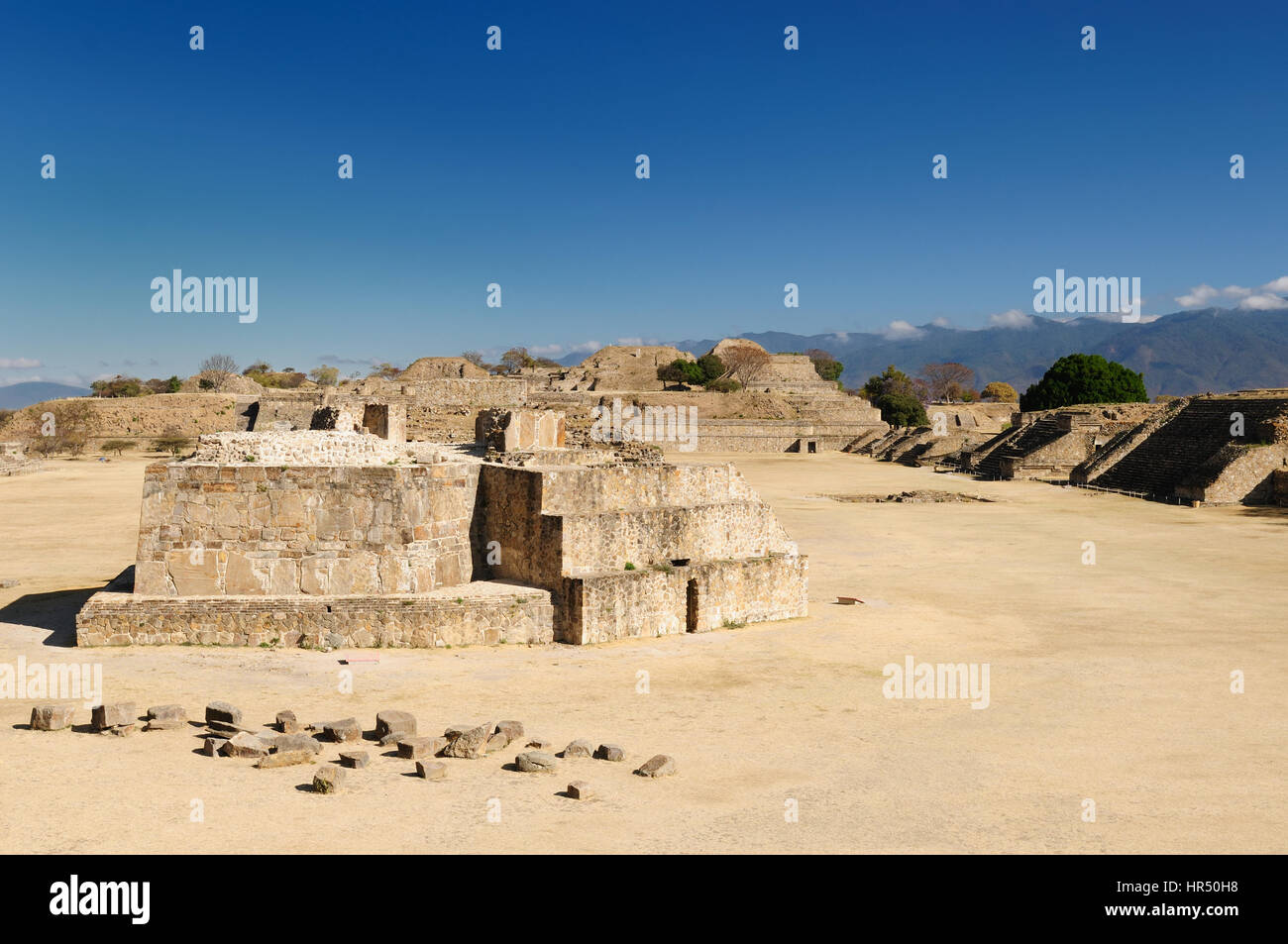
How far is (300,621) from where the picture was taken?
37.7ft

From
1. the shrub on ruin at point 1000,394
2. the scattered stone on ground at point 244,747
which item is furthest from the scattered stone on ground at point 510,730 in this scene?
the shrub on ruin at point 1000,394

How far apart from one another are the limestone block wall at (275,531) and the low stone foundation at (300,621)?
363 millimetres

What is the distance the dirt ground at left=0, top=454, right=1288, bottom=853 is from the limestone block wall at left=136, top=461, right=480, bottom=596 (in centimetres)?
113

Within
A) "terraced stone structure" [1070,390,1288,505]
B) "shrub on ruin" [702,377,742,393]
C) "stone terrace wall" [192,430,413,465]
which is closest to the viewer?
"stone terrace wall" [192,430,413,465]

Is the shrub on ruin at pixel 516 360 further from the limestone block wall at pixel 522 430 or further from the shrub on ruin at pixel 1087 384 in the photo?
the limestone block wall at pixel 522 430

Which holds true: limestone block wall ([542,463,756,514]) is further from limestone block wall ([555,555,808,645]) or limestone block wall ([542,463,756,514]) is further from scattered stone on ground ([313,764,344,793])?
scattered stone on ground ([313,764,344,793])

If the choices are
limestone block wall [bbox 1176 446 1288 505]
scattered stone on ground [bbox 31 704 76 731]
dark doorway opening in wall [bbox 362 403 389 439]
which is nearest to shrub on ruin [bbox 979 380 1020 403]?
limestone block wall [bbox 1176 446 1288 505]

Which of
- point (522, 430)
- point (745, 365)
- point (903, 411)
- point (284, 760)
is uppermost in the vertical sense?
point (745, 365)

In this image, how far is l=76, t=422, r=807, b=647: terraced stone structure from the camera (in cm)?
1153

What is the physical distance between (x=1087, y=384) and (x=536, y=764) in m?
67.5

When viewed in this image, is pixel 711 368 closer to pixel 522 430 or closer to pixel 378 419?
pixel 378 419

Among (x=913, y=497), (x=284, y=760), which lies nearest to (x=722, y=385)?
(x=913, y=497)

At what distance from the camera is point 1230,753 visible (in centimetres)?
858

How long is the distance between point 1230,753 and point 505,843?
657 cm
